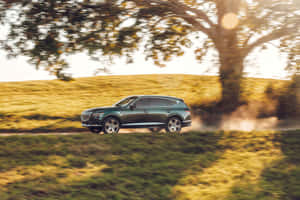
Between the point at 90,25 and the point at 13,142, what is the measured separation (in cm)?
714

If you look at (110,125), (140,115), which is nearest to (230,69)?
(140,115)

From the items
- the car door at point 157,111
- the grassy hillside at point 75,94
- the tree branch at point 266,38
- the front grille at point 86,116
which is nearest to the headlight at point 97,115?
the front grille at point 86,116

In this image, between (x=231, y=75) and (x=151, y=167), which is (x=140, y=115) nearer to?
(x=231, y=75)

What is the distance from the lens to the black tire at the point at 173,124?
14.3 metres

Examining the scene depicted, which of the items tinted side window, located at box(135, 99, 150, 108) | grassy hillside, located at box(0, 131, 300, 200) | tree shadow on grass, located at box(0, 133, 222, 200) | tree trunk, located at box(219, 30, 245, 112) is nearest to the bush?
tree trunk, located at box(219, 30, 245, 112)

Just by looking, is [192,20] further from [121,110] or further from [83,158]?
[83,158]

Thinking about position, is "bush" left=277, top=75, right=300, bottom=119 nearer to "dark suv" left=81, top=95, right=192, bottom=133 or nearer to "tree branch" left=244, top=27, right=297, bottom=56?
"tree branch" left=244, top=27, right=297, bottom=56

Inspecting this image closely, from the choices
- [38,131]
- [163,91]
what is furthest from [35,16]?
[163,91]

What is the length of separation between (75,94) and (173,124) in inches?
686

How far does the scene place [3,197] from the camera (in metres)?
6.73

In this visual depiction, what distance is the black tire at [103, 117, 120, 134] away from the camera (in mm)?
13293

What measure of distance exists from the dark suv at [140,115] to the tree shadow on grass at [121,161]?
59.7 inches

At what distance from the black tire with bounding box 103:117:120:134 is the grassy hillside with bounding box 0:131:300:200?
155 centimetres

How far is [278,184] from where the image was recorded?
8234 mm
